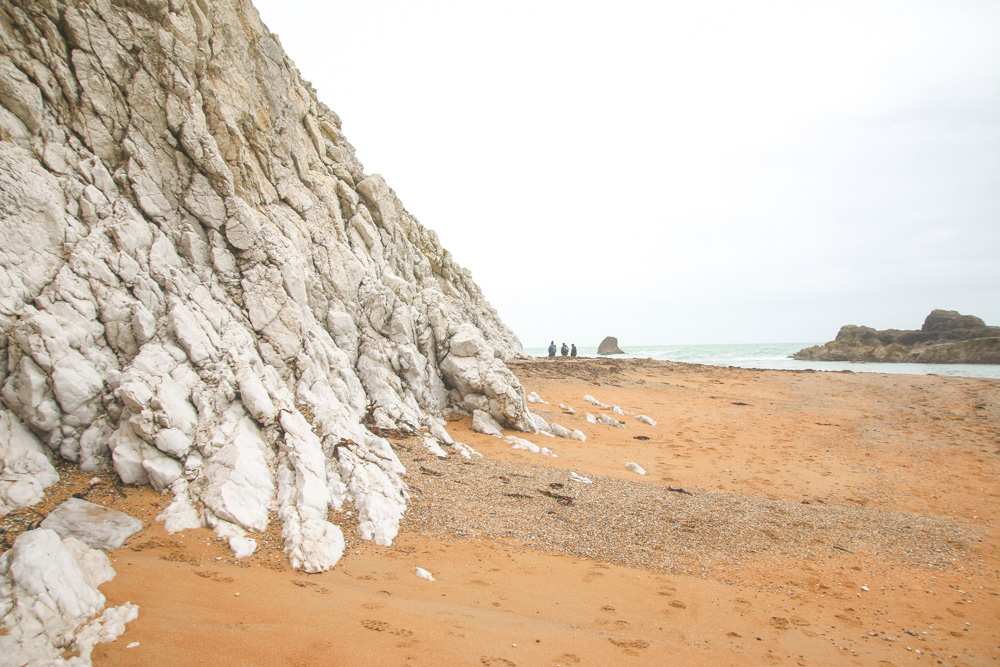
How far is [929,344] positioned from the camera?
5556 cm

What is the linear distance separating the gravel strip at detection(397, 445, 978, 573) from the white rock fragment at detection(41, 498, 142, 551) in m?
3.93

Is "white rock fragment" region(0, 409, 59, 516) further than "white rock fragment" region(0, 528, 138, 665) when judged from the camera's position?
Yes

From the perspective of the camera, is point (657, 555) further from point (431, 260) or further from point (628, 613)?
point (431, 260)

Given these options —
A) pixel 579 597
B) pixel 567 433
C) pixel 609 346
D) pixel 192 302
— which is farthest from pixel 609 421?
pixel 609 346

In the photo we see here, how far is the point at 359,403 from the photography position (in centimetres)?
1140

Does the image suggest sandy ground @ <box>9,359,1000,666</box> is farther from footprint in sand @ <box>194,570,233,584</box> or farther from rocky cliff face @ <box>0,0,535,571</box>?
rocky cliff face @ <box>0,0,535,571</box>

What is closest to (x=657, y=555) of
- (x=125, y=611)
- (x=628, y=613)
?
(x=628, y=613)

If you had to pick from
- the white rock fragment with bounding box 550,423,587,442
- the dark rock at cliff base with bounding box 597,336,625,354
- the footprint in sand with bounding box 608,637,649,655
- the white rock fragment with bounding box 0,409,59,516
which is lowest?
the footprint in sand with bounding box 608,637,649,655

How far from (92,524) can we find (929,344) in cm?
7812

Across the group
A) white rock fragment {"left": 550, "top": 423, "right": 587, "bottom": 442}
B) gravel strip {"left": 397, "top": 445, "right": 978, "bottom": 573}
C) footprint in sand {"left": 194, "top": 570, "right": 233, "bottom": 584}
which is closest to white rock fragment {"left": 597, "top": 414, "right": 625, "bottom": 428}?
white rock fragment {"left": 550, "top": 423, "right": 587, "bottom": 442}

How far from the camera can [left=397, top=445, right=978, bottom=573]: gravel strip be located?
24.8 ft

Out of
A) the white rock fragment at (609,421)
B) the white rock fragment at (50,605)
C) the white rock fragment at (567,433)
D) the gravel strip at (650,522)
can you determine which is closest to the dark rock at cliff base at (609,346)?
the white rock fragment at (609,421)

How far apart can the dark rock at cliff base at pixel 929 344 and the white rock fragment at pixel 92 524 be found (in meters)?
68.3

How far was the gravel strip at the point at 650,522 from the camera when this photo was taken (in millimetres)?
7570
